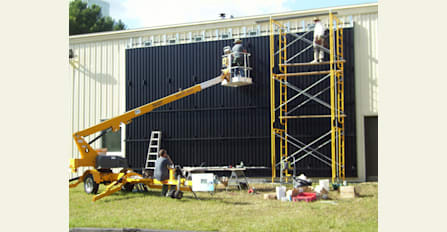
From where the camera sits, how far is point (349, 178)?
19.0 meters

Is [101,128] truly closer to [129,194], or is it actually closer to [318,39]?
[129,194]

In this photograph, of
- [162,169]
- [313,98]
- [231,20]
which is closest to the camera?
[162,169]

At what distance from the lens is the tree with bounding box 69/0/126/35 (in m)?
42.9

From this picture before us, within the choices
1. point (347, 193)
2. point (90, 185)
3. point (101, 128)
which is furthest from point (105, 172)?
point (347, 193)

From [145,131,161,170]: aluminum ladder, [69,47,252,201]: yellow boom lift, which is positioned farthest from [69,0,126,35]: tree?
[69,47,252,201]: yellow boom lift

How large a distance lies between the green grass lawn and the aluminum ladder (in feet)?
17.7

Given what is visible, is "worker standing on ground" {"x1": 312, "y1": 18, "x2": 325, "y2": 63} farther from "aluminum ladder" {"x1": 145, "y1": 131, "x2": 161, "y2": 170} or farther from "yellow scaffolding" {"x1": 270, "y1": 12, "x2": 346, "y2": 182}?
"aluminum ladder" {"x1": 145, "y1": 131, "x2": 161, "y2": 170}

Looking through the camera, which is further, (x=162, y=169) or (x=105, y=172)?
(x=105, y=172)

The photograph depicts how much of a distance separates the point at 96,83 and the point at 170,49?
452 cm

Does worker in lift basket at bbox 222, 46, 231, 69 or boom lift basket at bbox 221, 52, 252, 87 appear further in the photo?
worker in lift basket at bbox 222, 46, 231, 69

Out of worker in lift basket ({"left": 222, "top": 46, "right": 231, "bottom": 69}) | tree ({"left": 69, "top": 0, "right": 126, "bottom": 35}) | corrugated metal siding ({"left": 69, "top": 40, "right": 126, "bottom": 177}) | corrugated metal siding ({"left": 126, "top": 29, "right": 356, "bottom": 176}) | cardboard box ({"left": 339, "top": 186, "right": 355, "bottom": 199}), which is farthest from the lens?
tree ({"left": 69, "top": 0, "right": 126, "bottom": 35})

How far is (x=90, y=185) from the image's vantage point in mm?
16562

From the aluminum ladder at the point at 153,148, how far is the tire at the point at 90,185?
4.89 metres

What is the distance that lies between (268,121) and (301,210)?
8.25 m
